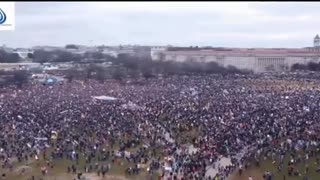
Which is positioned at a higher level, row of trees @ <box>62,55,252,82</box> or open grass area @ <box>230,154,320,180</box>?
row of trees @ <box>62,55,252,82</box>

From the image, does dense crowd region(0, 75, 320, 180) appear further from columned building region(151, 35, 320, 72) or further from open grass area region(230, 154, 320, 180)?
columned building region(151, 35, 320, 72)

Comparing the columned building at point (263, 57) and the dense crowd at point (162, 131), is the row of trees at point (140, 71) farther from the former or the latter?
the dense crowd at point (162, 131)

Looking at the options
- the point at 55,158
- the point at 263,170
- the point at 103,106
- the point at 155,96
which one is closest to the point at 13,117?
the point at 103,106

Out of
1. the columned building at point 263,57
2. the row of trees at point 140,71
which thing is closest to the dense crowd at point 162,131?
the row of trees at point 140,71

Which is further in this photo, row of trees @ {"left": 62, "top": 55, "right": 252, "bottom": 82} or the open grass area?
row of trees @ {"left": 62, "top": 55, "right": 252, "bottom": 82}
